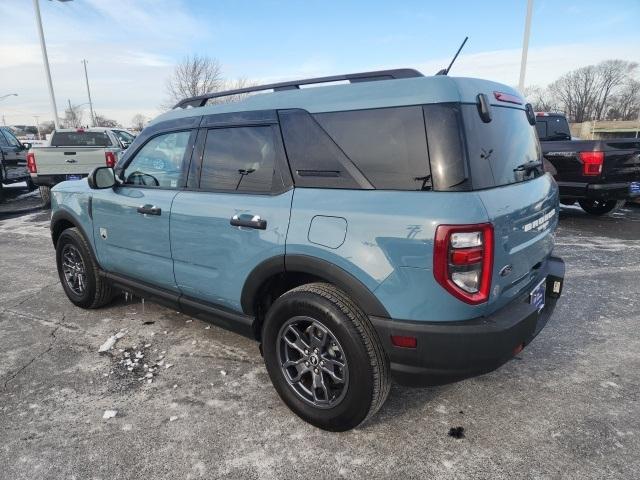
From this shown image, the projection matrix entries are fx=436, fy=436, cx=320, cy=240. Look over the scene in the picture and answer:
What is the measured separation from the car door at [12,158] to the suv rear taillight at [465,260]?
41.4ft

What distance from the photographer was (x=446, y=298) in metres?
2.01

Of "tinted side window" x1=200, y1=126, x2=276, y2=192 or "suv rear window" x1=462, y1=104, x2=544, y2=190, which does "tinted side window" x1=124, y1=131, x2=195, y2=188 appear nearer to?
"tinted side window" x1=200, y1=126, x2=276, y2=192

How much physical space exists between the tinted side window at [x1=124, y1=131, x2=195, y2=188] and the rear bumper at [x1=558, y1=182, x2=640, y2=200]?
671cm

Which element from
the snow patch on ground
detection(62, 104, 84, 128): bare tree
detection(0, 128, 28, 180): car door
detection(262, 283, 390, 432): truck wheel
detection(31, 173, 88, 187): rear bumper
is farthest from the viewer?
detection(62, 104, 84, 128): bare tree

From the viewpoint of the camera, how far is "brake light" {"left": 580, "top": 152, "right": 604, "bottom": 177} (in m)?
7.05

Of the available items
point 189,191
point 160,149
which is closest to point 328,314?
point 189,191

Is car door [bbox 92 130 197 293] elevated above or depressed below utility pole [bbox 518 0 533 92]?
below

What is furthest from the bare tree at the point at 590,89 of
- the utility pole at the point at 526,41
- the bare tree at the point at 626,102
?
the utility pole at the point at 526,41

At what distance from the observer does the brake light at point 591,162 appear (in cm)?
705

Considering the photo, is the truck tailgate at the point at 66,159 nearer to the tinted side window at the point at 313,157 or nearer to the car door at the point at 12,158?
the car door at the point at 12,158

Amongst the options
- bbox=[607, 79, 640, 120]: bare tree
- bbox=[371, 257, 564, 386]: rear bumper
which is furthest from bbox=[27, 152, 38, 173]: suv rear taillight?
bbox=[607, 79, 640, 120]: bare tree

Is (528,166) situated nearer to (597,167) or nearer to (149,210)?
(149,210)

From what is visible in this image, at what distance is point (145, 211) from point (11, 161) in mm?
10723

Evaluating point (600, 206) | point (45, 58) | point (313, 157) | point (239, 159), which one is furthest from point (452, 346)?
point (45, 58)
